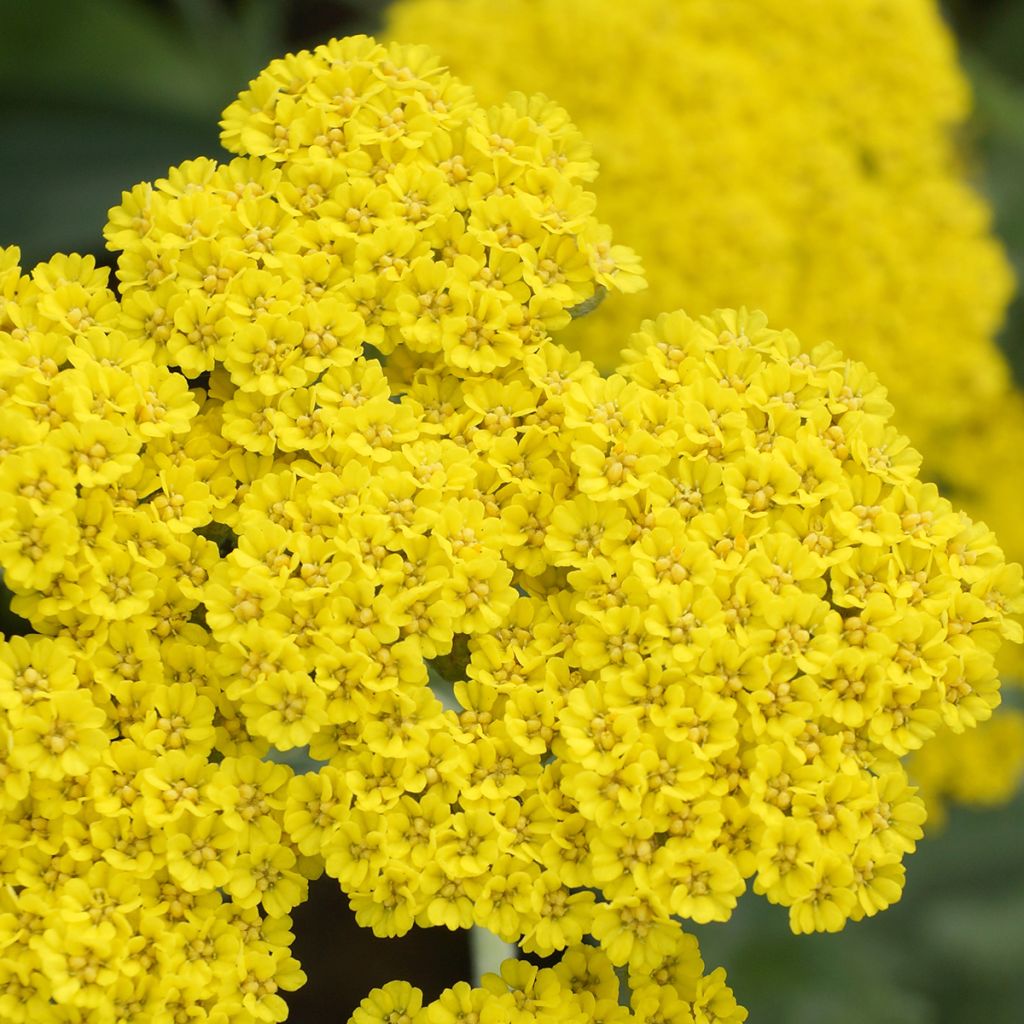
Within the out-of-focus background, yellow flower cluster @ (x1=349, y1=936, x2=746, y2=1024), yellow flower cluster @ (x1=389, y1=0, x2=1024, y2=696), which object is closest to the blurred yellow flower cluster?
yellow flower cluster @ (x1=349, y1=936, x2=746, y2=1024)

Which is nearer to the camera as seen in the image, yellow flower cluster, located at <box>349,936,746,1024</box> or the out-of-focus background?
yellow flower cluster, located at <box>349,936,746,1024</box>

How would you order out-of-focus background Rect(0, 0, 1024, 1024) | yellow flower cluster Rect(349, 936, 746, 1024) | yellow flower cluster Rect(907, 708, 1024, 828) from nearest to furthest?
yellow flower cluster Rect(349, 936, 746, 1024), out-of-focus background Rect(0, 0, 1024, 1024), yellow flower cluster Rect(907, 708, 1024, 828)

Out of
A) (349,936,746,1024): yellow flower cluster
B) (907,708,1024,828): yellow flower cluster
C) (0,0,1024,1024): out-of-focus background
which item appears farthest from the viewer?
(907,708,1024,828): yellow flower cluster

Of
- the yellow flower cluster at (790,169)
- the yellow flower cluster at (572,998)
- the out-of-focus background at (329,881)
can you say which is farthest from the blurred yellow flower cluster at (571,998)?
the yellow flower cluster at (790,169)

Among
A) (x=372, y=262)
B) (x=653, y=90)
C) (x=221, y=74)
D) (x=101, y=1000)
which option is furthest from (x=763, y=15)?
(x=101, y=1000)

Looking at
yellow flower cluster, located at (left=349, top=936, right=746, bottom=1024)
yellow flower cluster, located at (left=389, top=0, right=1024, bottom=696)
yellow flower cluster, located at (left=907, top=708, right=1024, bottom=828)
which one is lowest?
yellow flower cluster, located at (left=349, top=936, right=746, bottom=1024)

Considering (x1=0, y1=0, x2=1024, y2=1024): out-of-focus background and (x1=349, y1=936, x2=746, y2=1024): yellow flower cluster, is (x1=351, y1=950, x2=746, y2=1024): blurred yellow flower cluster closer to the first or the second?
(x1=349, y1=936, x2=746, y2=1024): yellow flower cluster

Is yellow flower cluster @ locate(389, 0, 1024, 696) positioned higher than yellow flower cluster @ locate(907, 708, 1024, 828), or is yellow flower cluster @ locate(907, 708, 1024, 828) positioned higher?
yellow flower cluster @ locate(389, 0, 1024, 696)
